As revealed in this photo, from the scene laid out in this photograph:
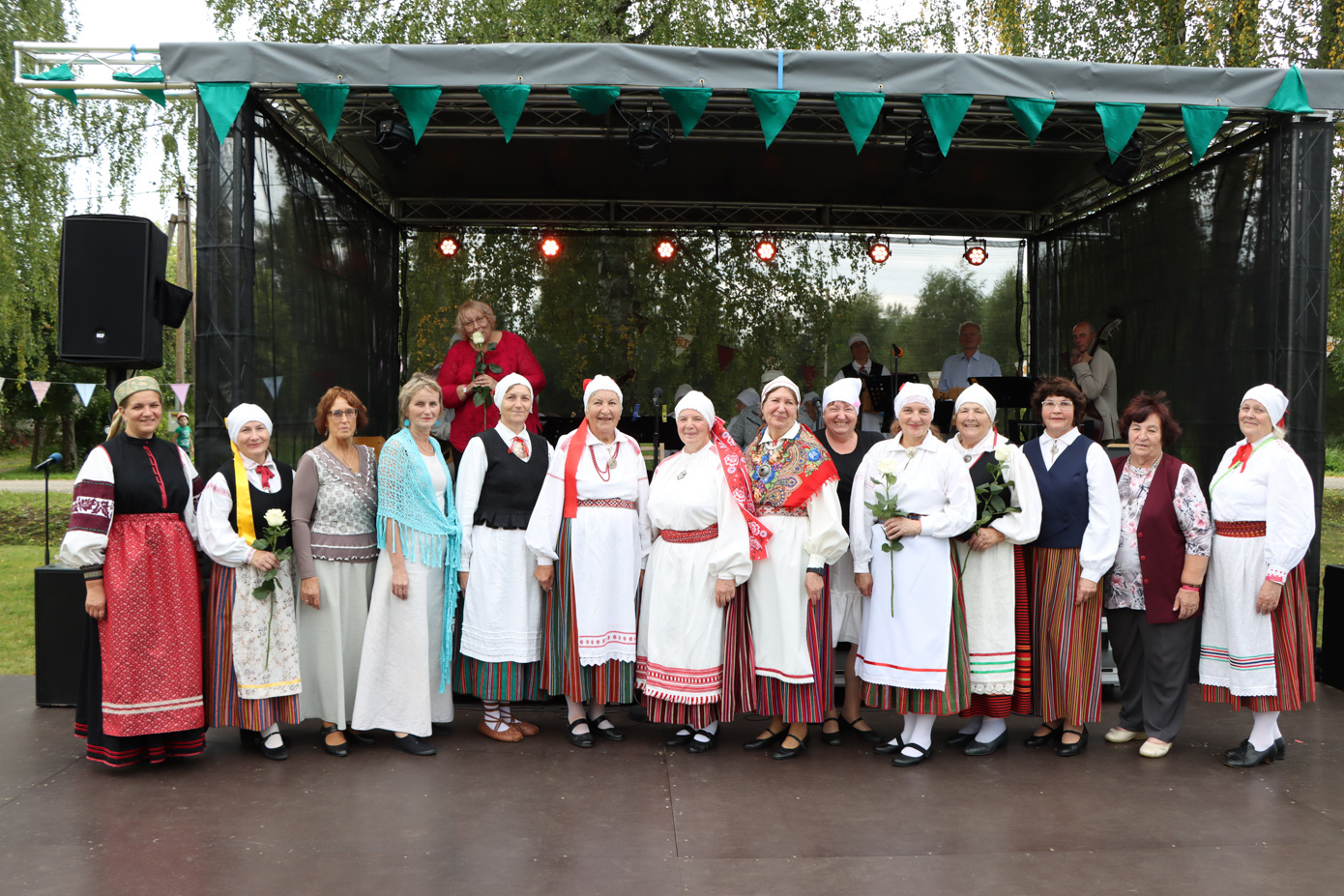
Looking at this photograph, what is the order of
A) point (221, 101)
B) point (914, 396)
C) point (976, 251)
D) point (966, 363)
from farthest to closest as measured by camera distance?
1. point (976, 251)
2. point (966, 363)
3. point (221, 101)
4. point (914, 396)

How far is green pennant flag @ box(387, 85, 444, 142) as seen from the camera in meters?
5.30

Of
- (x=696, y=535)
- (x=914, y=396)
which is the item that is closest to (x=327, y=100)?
(x=696, y=535)

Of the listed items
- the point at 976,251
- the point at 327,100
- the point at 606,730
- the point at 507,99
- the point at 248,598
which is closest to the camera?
the point at 248,598

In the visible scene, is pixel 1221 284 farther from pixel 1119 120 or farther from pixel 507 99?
pixel 507 99

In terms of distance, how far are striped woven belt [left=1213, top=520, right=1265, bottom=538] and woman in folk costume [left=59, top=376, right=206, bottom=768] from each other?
474 centimetres

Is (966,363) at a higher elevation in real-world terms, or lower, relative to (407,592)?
higher

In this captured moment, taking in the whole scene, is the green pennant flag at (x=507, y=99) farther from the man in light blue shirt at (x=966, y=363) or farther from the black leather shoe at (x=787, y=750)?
the man in light blue shirt at (x=966, y=363)

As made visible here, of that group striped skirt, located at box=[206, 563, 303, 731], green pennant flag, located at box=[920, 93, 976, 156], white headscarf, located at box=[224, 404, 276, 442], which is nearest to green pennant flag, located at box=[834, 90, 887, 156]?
green pennant flag, located at box=[920, 93, 976, 156]

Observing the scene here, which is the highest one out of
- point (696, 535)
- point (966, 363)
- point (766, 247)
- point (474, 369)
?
point (766, 247)

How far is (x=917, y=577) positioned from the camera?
14.3 ft

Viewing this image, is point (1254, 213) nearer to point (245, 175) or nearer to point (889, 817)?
point (889, 817)

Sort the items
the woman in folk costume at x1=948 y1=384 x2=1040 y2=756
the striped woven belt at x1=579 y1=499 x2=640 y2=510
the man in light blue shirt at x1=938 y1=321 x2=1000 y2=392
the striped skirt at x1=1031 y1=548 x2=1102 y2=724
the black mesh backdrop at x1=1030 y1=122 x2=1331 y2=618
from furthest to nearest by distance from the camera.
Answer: the man in light blue shirt at x1=938 y1=321 x2=1000 y2=392 → the black mesh backdrop at x1=1030 y1=122 x2=1331 y2=618 → the striped woven belt at x1=579 y1=499 x2=640 y2=510 → the striped skirt at x1=1031 y1=548 x2=1102 y2=724 → the woman in folk costume at x1=948 y1=384 x2=1040 y2=756

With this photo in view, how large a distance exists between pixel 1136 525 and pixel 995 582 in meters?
0.75

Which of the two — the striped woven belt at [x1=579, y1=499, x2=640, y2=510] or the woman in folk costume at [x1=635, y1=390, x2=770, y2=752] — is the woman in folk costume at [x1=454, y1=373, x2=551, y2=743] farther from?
the woman in folk costume at [x1=635, y1=390, x2=770, y2=752]
